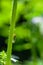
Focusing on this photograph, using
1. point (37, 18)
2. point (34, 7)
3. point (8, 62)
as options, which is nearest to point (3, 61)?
point (8, 62)

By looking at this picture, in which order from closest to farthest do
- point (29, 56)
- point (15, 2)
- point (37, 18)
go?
point (15, 2) → point (37, 18) → point (29, 56)

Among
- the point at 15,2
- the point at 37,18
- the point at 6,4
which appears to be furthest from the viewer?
the point at 6,4

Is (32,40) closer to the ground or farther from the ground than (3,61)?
closer to the ground

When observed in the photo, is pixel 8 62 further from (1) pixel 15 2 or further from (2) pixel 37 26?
(2) pixel 37 26

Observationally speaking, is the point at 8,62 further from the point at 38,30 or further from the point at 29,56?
the point at 29,56

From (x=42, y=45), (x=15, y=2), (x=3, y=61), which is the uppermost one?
(x=15, y=2)

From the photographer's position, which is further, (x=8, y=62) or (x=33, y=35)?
(x=33, y=35)
